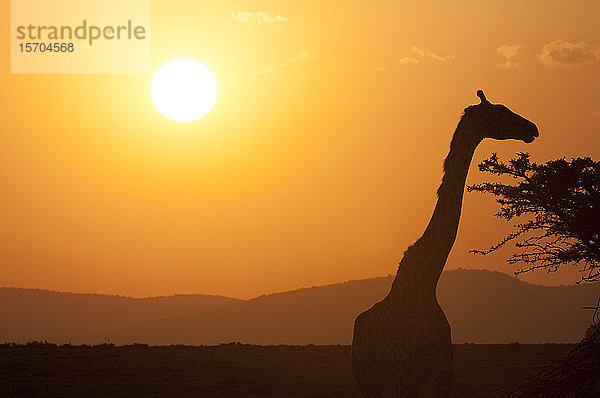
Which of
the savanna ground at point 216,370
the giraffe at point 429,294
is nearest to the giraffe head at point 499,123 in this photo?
the giraffe at point 429,294

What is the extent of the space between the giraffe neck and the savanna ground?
32.9ft

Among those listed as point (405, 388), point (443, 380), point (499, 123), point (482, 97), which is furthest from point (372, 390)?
point (482, 97)

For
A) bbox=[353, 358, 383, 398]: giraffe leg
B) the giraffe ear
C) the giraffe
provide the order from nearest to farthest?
the giraffe
the giraffe ear
bbox=[353, 358, 383, 398]: giraffe leg

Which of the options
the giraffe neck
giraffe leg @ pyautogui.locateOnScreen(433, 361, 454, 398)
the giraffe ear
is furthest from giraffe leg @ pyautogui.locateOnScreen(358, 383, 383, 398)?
the giraffe ear

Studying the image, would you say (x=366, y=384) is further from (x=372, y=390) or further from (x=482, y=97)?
(x=482, y=97)

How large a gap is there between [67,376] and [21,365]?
3.19 meters

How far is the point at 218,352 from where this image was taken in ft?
114

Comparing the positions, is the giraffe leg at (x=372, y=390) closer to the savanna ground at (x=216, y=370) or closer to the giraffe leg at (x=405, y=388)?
the giraffe leg at (x=405, y=388)

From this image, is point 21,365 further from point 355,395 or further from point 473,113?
point 473,113

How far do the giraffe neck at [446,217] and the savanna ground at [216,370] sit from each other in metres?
10.0

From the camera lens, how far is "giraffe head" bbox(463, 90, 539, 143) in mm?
13539

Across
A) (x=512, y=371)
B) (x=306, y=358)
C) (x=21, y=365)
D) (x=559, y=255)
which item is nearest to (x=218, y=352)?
(x=306, y=358)

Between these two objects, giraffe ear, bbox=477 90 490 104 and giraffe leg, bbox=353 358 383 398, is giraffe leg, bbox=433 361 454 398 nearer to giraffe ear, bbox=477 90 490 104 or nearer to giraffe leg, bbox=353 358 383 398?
giraffe leg, bbox=353 358 383 398

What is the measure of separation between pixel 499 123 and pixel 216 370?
1764cm
